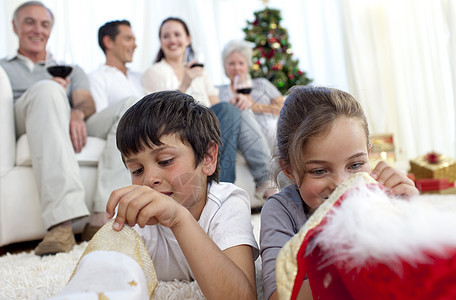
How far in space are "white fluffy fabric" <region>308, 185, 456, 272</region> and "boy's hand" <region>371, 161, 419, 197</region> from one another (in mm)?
188

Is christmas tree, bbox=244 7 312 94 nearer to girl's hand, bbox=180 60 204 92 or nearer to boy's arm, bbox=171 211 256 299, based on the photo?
girl's hand, bbox=180 60 204 92

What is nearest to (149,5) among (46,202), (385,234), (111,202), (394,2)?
(394,2)

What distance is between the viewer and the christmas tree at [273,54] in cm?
386

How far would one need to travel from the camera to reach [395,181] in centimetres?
68

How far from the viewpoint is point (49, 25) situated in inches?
90.1

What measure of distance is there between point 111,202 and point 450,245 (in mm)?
434

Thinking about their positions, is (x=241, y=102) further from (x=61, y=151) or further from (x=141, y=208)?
(x=141, y=208)

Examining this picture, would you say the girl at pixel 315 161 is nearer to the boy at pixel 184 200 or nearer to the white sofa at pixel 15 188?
the boy at pixel 184 200

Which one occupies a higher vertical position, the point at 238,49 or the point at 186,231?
the point at 238,49

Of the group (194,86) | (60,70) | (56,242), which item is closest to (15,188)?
(56,242)

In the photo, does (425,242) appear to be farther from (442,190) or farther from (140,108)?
(442,190)

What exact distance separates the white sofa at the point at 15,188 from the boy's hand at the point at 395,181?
139cm

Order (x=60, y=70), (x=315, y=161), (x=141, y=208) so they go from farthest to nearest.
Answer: (x=60, y=70)
(x=315, y=161)
(x=141, y=208)

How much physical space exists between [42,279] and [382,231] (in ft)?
2.85
